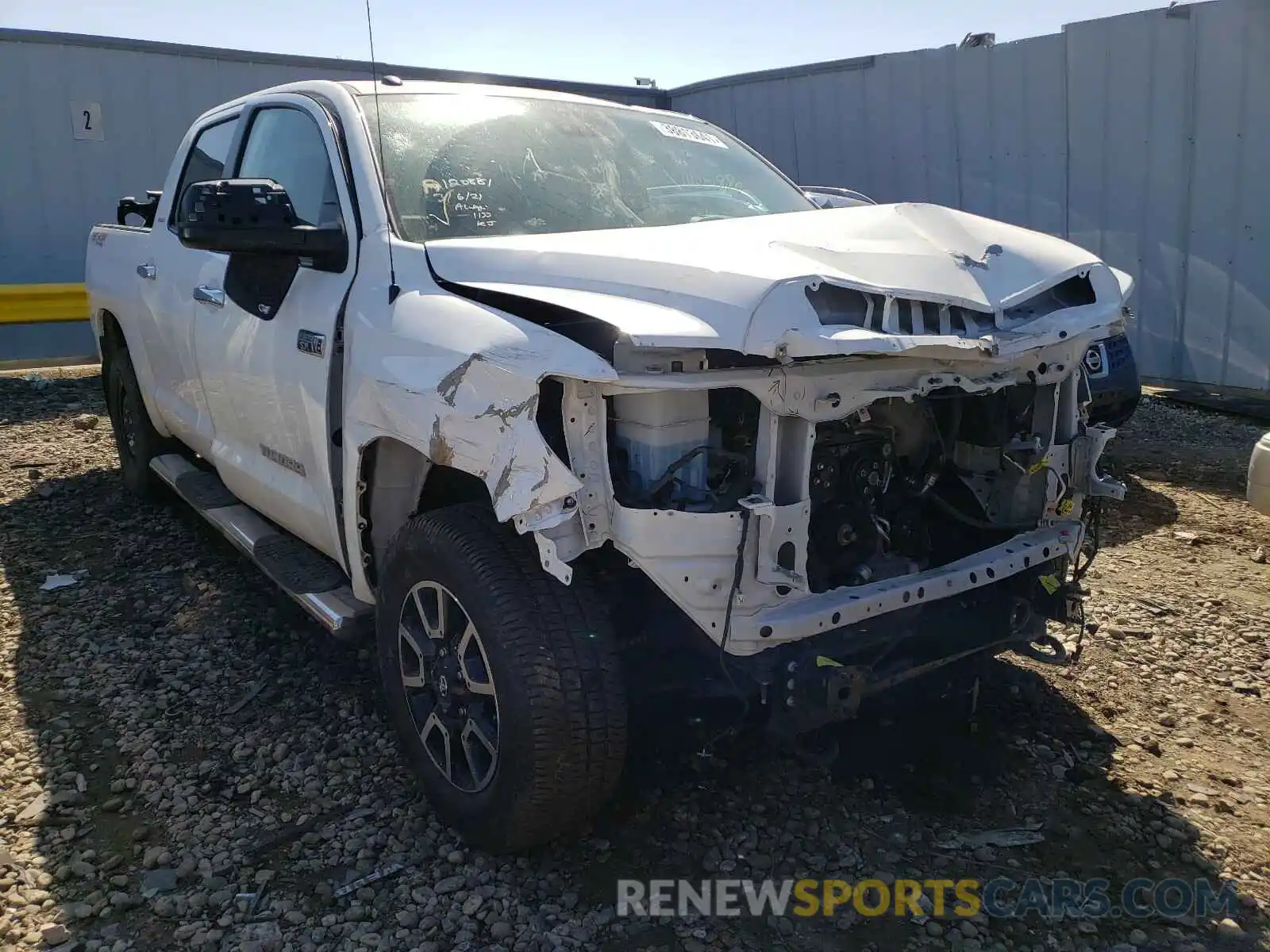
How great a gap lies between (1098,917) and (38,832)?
2.77 metres

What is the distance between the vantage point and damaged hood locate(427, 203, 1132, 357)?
7.31 feet

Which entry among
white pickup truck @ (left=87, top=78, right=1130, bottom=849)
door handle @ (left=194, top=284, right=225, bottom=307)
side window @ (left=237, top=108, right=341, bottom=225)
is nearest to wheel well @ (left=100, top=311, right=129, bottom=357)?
door handle @ (left=194, top=284, right=225, bottom=307)

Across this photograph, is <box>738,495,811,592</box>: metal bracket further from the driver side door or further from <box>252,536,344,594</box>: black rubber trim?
<box>252,536,344,594</box>: black rubber trim

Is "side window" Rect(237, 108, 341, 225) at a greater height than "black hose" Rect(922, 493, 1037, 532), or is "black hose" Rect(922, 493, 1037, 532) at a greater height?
"side window" Rect(237, 108, 341, 225)

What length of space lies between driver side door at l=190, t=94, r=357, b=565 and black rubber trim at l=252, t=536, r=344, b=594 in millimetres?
→ 77

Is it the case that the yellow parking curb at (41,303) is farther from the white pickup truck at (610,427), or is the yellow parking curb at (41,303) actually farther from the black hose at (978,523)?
the black hose at (978,523)

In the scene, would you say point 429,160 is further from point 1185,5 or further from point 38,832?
point 1185,5

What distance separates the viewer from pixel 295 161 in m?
3.58

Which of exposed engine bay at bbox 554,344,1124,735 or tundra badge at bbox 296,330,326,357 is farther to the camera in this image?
tundra badge at bbox 296,330,326,357

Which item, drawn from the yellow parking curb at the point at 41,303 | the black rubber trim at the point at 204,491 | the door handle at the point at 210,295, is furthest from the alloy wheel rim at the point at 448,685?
the yellow parking curb at the point at 41,303

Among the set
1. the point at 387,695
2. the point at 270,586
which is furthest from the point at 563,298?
the point at 270,586

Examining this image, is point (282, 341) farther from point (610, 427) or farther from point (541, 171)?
point (610, 427)

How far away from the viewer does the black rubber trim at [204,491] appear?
4.37 meters

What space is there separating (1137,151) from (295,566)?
7634mm
